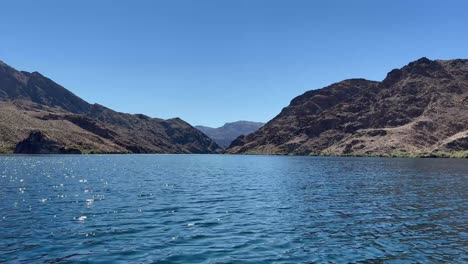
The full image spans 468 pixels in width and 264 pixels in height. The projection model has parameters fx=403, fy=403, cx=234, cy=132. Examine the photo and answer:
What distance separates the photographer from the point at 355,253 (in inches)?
1019

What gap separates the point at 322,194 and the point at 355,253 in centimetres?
3353

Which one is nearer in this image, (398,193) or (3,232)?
(3,232)

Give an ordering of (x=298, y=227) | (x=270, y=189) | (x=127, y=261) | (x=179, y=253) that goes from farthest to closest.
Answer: (x=270, y=189)
(x=298, y=227)
(x=179, y=253)
(x=127, y=261)

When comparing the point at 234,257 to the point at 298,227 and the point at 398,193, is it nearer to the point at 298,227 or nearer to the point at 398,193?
the point at 298,227

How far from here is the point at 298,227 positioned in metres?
34.4

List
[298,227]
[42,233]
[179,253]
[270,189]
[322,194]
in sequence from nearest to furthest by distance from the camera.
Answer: [179,253], [42,233], [298,227], [322,194], [270,189]

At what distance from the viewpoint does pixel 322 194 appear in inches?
2323

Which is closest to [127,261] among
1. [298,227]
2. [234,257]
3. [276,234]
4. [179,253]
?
[179,253]

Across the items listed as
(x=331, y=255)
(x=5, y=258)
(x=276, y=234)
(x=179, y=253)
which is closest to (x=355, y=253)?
(x=331, y=255)

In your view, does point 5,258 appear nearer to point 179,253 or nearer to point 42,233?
point 42,233

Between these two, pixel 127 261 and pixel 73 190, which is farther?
pixel 73 190

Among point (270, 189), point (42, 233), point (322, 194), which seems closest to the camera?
point (42, 233)

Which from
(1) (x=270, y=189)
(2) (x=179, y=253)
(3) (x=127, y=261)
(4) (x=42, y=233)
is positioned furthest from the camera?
(1) (x=270, y=189)

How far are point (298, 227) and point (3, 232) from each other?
23249 millimetres
